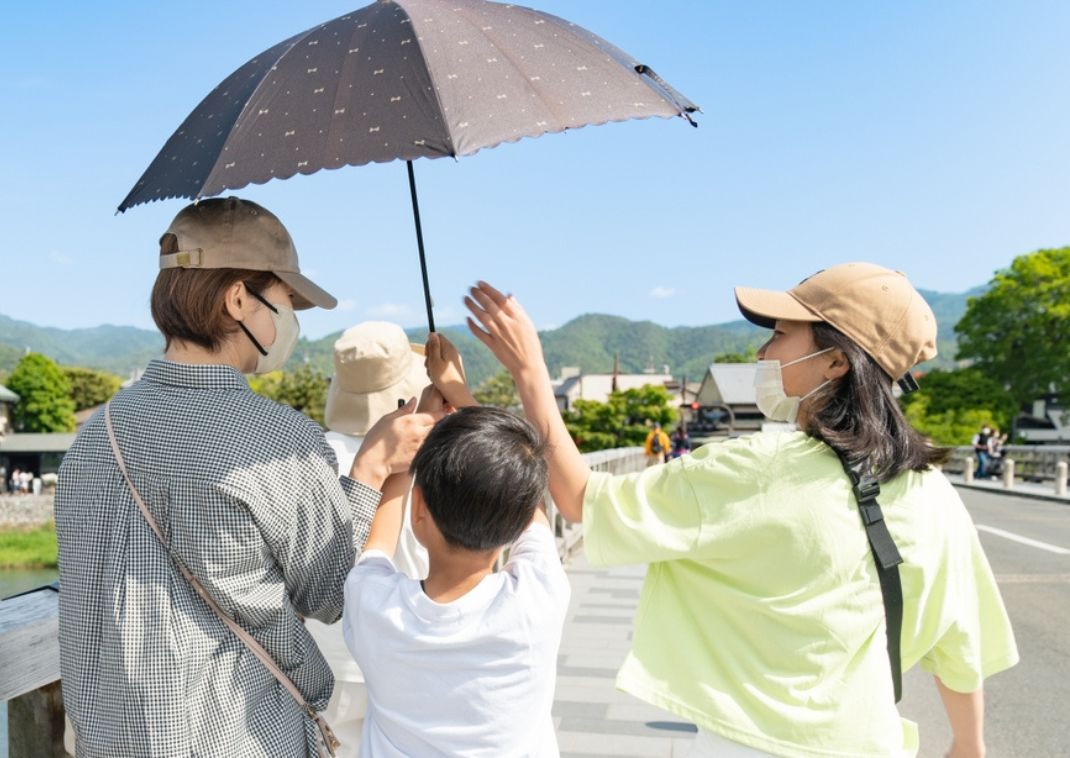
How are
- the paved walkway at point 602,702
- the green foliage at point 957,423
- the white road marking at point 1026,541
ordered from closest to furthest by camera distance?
the paved walkway at point 602,702 → the white road marking at point 1026,541 → the green foliage at point 957,423

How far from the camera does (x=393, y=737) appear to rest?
1615mm

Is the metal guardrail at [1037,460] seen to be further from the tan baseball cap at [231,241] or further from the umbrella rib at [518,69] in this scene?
the tan baseball cap at [231,241]

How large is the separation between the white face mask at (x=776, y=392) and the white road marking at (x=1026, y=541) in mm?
10510

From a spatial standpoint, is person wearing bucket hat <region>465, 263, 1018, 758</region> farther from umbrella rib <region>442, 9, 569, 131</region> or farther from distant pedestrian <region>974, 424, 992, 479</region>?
distant pedestrian <region>974, 424, 992, 479</region>

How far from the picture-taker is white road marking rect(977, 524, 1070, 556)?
10914mm

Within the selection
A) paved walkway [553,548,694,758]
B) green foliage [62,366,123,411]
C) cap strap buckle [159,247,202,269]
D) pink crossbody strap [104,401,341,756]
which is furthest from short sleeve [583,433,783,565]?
green foliage [62,366,123,411]

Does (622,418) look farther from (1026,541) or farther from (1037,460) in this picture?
(1026,541)

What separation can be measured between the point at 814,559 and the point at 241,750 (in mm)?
1042

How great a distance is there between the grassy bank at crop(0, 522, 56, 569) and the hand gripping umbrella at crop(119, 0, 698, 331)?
4182cm

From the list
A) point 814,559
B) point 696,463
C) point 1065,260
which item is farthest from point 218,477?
point 1065,260

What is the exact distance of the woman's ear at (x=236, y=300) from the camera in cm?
167

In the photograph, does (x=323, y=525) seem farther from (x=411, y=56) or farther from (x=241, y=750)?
(x=411, y=56)

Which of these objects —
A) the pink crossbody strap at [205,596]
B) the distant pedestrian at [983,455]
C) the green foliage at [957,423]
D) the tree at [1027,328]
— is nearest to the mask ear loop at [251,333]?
the pink crossbody strap at [205,596]

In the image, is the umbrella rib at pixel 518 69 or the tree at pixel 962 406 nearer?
the umbrella rib at pixel 518 69
